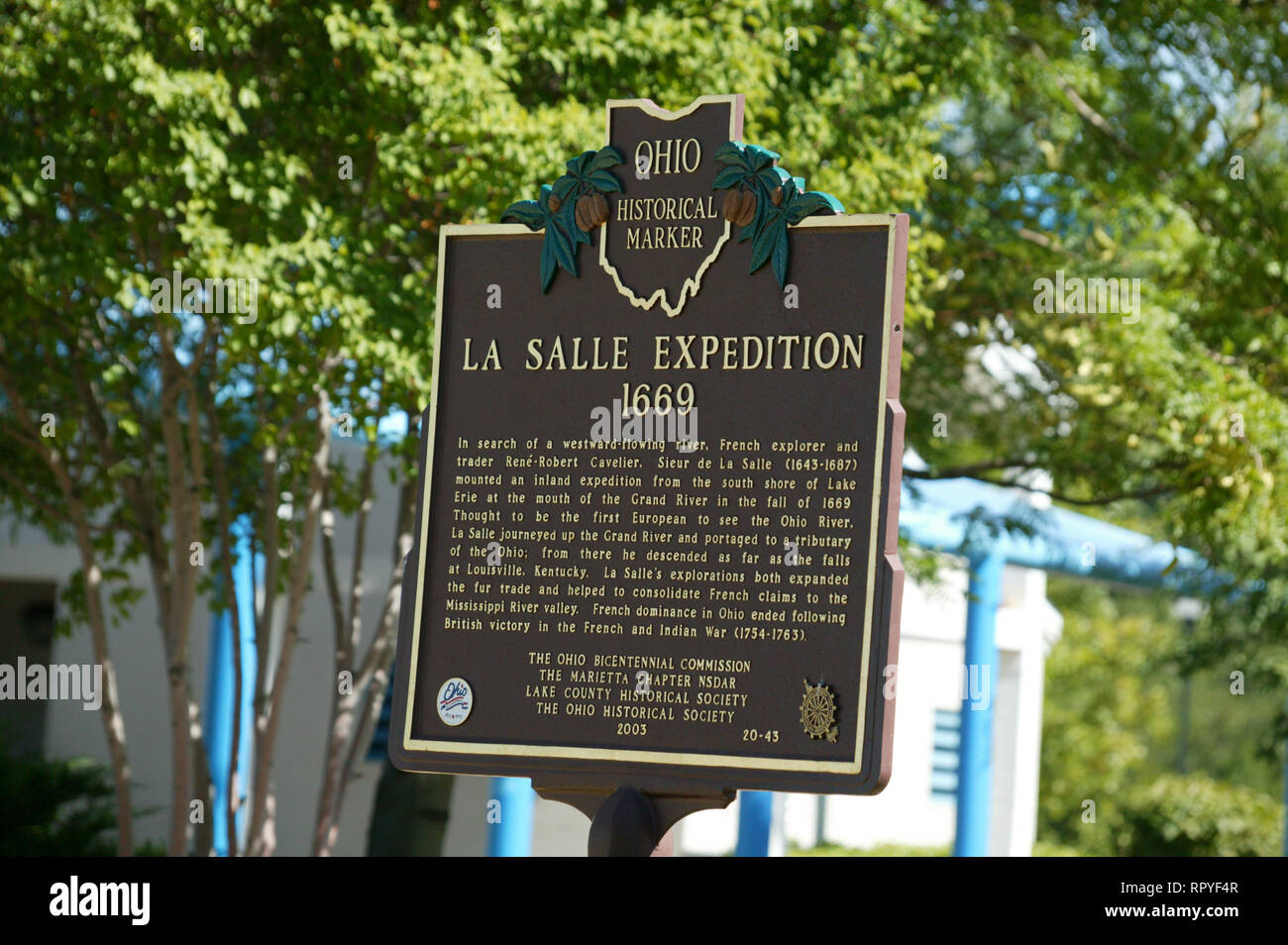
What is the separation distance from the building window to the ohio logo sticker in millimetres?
18253

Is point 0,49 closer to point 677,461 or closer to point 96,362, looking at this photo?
point 96,362

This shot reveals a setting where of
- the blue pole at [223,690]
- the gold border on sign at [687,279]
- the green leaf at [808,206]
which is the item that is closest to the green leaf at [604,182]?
the gold border on sign at [687,279]

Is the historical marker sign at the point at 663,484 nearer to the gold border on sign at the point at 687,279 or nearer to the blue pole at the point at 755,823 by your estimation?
the gold border on sign at the point at 687,279

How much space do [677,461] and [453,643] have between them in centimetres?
99

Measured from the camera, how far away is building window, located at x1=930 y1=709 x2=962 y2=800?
22.5 meters

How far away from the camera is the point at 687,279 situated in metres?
4.97

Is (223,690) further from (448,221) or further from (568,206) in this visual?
(568,206)

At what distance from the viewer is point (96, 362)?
9.14 meters

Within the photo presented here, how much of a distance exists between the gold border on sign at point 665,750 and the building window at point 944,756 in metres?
18.2

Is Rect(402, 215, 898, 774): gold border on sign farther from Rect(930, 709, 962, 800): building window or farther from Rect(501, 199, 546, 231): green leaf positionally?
Rect(930, 709, 962, 800): building window

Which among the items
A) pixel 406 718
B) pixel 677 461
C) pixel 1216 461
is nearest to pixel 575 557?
pixel 677 461

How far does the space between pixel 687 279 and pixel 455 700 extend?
160 centimetres

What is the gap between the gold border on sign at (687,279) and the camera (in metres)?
4.95

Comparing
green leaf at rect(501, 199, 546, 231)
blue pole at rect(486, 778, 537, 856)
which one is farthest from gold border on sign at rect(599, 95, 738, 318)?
blue pole at rect(486, 778, 537, 856)
